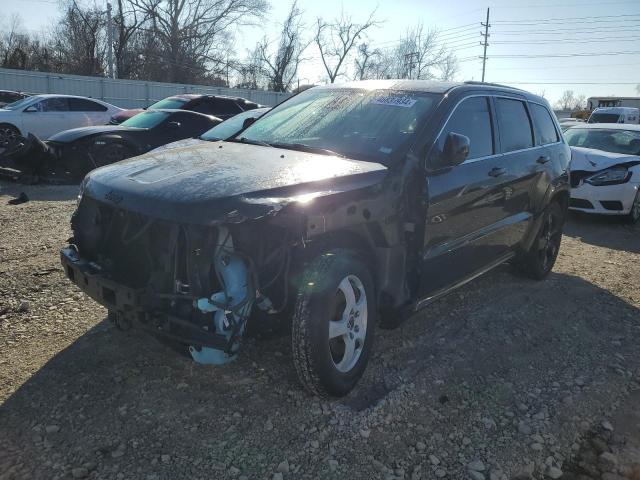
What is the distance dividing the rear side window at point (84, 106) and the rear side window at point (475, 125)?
12.6 m

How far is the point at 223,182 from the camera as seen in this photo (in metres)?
2.76

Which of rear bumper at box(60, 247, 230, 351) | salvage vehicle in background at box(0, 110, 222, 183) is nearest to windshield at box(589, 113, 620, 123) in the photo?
salvage vehicle in background at box(0, 110, 222, 183)

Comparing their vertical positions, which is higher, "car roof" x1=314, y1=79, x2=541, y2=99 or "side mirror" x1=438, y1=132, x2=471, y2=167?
"car roof" x1=314, y1=79, x2=541, y2=99

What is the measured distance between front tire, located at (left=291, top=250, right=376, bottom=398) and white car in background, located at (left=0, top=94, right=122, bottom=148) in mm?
11845

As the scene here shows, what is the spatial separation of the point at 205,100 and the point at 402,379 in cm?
1059

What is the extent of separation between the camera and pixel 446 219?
360 centimetres

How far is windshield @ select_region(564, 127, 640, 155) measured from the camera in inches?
364

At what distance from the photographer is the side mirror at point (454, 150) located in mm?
3355

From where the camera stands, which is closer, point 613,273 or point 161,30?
point 613,273

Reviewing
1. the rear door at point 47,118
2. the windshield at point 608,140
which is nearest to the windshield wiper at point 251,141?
the windshield at point 608,140

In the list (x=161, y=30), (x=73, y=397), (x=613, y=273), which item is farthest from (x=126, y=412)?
(x=161, y=30)

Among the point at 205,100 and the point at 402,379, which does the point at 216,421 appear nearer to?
the point at 402,379

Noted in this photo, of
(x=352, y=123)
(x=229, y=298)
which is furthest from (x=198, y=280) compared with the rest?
(x=352, y=123)

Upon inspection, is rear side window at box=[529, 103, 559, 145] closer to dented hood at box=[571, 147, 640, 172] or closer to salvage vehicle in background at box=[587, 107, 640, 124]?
dented hood at box=[571, 147, 640, 172]
